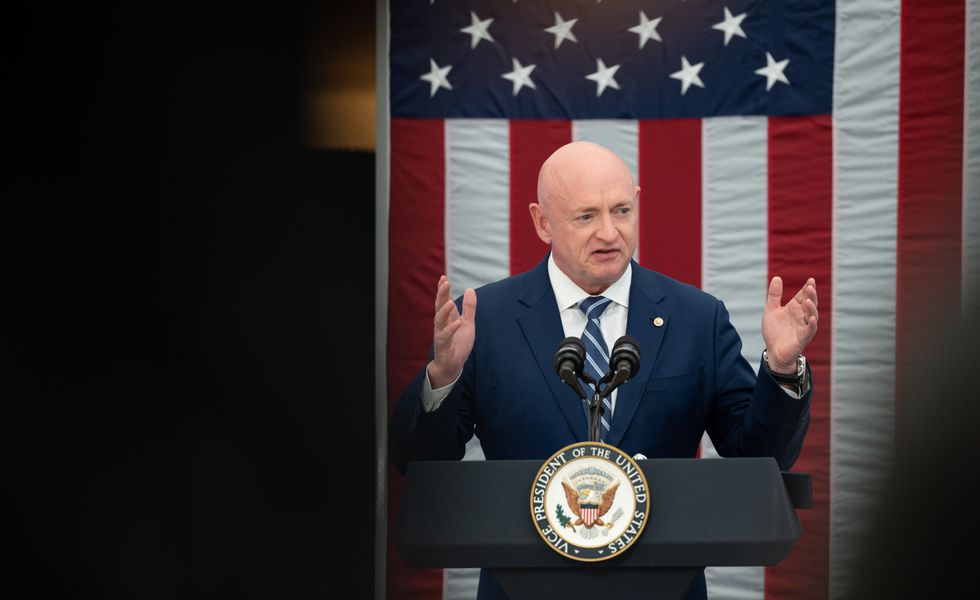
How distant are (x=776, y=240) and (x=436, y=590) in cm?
186

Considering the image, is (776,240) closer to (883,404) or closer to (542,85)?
(542,85)

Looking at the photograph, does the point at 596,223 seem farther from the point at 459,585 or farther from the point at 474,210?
the point at 459,585

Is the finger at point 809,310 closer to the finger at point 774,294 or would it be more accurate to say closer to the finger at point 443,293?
the finger at point 774,294

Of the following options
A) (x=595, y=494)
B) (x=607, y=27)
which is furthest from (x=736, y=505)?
(x=607, y=27)

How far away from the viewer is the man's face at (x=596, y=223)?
2.49m

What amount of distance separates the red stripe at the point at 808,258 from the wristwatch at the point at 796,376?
2217 millimetres

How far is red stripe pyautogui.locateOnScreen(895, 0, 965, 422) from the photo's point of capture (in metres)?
4.21

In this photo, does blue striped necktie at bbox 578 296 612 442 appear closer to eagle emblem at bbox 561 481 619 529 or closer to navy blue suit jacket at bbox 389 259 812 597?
navy blue suit jacket at bbox 389 259 812 597

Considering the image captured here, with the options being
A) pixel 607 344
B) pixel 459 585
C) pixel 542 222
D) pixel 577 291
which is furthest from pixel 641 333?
pixel 459 585

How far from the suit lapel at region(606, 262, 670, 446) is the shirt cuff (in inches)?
15.3

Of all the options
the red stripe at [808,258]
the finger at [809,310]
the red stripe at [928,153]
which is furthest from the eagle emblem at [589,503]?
the red stripe at [928,153]

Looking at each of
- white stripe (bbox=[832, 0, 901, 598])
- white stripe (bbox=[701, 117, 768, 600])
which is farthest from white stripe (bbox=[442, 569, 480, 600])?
white stripe (bbox=[832, 0, 901, 598])

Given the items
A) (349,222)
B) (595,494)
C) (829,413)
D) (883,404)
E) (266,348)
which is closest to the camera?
(883,404)

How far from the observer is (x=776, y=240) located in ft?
14.1
